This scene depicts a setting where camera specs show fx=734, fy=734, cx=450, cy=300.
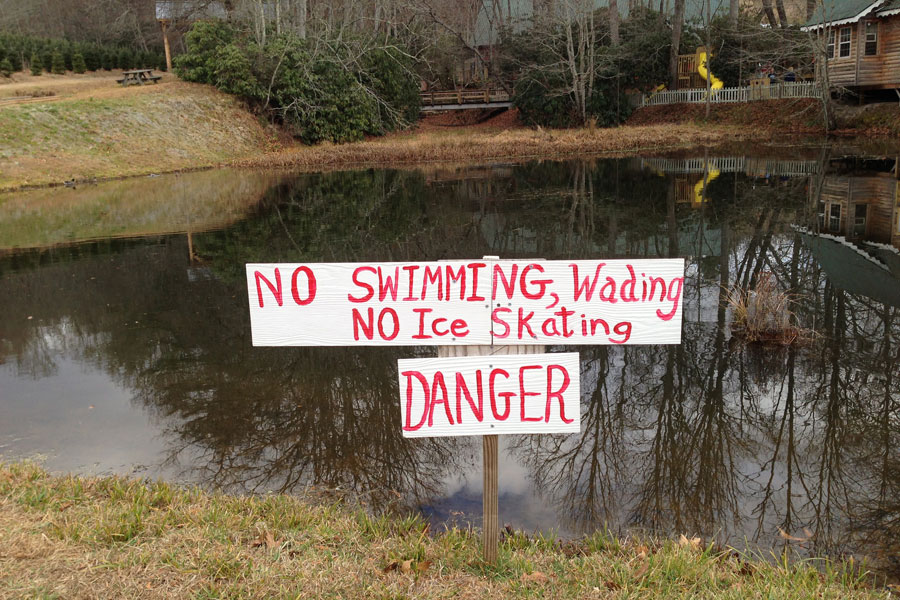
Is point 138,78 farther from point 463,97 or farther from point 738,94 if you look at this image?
point 738,94

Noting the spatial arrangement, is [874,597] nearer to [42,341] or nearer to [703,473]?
[703,473]

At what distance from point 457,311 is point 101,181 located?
85.4 ft

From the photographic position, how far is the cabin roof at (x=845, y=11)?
27219 mm

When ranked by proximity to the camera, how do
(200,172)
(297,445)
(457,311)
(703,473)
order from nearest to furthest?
(457,311)
(703,473)
(297,445)
(200,172)

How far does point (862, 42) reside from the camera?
28.6 m

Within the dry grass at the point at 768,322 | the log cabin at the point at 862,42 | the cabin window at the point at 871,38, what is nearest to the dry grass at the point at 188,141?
the log cabin at the point at 862,42

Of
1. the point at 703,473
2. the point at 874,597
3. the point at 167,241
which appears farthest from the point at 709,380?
the point at 167,241

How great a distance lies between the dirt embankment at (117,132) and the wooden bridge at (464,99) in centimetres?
1203

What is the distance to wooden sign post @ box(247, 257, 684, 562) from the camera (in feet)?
10.6

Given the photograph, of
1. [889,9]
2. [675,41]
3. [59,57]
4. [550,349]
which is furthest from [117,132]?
[889,9]

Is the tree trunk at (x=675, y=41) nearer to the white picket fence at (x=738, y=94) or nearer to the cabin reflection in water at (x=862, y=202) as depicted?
the white picket fence at (x=738, y=94)

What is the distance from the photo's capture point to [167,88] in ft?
114

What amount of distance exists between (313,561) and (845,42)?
33217 millimetres

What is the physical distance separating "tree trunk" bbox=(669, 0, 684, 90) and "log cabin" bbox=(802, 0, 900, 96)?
7924mm
